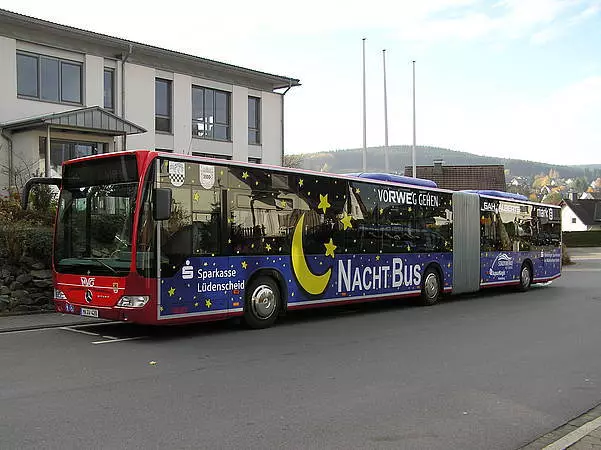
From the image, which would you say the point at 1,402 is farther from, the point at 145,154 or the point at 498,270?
the point at 498,270

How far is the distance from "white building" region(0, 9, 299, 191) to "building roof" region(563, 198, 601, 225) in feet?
297

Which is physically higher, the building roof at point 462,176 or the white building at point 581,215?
the building roof at point 462,176

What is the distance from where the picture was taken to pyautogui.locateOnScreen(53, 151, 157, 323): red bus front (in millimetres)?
9711

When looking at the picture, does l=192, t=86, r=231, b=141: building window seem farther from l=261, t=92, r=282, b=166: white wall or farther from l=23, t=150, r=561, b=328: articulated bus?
l=23, t=150, r=561, b=328: articulated bus

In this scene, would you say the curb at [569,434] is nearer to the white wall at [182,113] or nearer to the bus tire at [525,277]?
the bus tire at [525,277]

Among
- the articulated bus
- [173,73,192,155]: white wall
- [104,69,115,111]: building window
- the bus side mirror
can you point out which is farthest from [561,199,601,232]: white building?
the bus side mirror

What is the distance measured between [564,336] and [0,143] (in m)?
19.9

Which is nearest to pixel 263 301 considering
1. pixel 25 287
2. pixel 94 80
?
pixel 25 287

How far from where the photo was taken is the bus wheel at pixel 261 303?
1139 centimetres

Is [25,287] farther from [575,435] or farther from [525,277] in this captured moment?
[525,277]

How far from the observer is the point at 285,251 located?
39.7 ft

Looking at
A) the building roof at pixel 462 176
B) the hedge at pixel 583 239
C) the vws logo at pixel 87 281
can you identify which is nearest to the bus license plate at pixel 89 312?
the vws logo at pixel 87 281

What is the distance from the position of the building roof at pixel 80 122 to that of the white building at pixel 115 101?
0.03m

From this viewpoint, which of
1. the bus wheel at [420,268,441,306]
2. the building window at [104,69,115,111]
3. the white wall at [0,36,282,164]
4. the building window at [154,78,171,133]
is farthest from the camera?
the building window at [154,78,171,133]
